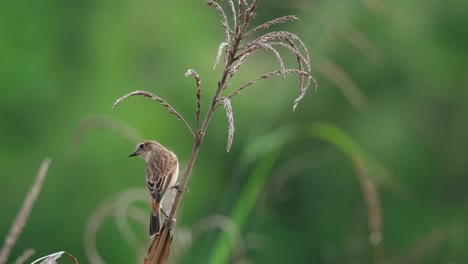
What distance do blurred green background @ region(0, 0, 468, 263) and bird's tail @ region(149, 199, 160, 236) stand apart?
37.4 feet

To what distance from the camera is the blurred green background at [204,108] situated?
1488 cm

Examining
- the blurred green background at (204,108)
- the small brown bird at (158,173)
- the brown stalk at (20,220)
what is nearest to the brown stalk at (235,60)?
the brown stalk at (20,220)

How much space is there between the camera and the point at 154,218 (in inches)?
74.8

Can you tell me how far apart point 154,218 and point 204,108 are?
481 inches

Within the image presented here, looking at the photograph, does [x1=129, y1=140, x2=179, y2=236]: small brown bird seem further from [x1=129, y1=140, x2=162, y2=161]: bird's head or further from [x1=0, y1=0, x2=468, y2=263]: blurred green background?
[x1=0, y1=0, x2=468, y2=263]: blurred green background

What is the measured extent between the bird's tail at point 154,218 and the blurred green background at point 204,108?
11.4 metres

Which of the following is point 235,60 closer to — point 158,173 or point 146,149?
point 158,173

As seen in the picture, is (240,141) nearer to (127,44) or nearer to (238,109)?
(238,109)

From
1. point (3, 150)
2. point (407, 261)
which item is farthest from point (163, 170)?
point (3, 150)

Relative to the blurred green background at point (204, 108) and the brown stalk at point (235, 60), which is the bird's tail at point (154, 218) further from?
the blurred green background at point (204, 108)

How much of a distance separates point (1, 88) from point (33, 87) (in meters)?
0.53

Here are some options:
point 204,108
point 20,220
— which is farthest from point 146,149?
point 204,108

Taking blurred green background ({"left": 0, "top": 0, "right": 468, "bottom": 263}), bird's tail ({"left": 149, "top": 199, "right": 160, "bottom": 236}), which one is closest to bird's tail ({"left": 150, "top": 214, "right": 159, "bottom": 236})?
bird's tail ({"left": 149, "top": 199, "right": 160, "bottom": 236})

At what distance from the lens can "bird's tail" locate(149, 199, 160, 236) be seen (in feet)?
6.15
